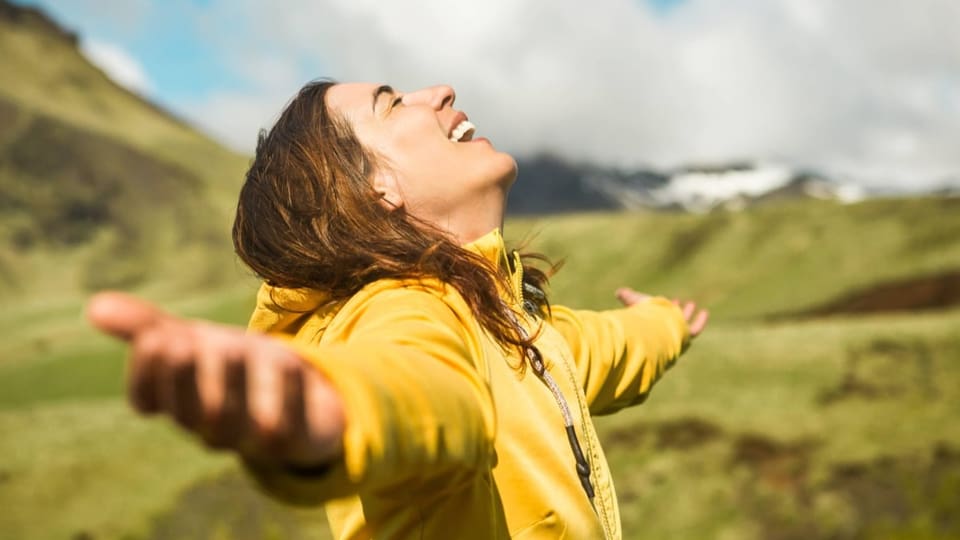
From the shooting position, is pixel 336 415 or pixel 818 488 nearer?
pixel 336 415

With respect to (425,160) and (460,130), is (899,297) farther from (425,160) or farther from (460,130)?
(425,160)

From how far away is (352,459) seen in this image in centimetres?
137

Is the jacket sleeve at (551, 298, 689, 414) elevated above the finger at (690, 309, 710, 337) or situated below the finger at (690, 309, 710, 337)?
above

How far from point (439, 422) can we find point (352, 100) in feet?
6.25

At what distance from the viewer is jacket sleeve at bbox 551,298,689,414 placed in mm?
3889

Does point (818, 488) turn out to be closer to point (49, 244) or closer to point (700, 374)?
point (700, 374)

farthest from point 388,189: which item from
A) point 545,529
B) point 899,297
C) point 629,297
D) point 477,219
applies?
point 899,297

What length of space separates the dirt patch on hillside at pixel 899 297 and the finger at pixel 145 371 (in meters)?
31.1

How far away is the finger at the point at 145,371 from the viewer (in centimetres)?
111

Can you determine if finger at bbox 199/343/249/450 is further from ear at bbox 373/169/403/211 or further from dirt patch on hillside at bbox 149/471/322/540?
dirt patch on hillside at bbox 149/471/322/540

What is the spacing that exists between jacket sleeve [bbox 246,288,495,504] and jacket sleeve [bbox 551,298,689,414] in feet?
5.63

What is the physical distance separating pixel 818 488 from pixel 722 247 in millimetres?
26547

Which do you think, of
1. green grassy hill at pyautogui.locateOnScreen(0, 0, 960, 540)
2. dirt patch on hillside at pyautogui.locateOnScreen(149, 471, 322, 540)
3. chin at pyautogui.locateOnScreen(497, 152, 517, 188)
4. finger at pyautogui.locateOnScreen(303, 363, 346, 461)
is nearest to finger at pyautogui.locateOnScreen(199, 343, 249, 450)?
finger at pyautogui.locateOnScreen(303, 363, 346, 461)

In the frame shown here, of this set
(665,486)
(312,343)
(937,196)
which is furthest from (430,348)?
(937,196)
